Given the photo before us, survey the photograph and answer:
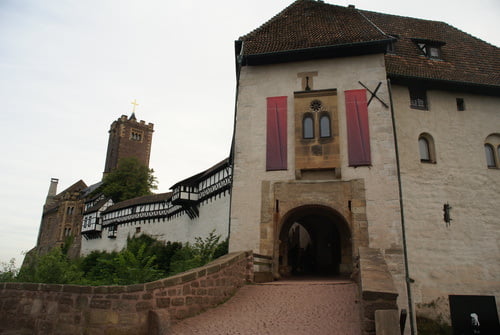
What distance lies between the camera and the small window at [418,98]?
605 inches

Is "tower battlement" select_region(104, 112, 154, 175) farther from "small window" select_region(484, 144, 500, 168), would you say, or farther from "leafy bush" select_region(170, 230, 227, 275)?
"small window" select_region(484, 144, 500, 168)

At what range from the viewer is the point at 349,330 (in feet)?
23.2

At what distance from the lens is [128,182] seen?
55.9 metres

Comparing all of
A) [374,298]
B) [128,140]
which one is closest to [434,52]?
[374,298]

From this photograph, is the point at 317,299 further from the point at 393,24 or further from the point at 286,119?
the point at 393,24

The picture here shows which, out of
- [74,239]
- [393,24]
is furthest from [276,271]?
[74,239]

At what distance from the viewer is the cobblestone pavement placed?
7203 millimetres

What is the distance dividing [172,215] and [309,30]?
24985 millimetres

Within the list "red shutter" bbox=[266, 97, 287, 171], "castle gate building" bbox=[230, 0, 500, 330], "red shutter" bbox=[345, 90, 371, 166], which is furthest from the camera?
"red shutter" bbox=[266, 97, 287, 171]

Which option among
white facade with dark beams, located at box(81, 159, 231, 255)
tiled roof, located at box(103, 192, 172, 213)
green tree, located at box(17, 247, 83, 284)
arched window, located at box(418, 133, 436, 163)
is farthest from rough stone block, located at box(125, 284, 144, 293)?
tiled roof, located at box(103, 192, 172, 213)

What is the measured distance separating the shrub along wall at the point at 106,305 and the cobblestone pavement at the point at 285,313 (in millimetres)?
348

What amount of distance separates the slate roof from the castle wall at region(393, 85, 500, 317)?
2.76ft

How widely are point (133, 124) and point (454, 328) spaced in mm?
Answer: 67369

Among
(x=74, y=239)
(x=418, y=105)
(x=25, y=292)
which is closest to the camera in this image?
(x=25, y=292)
